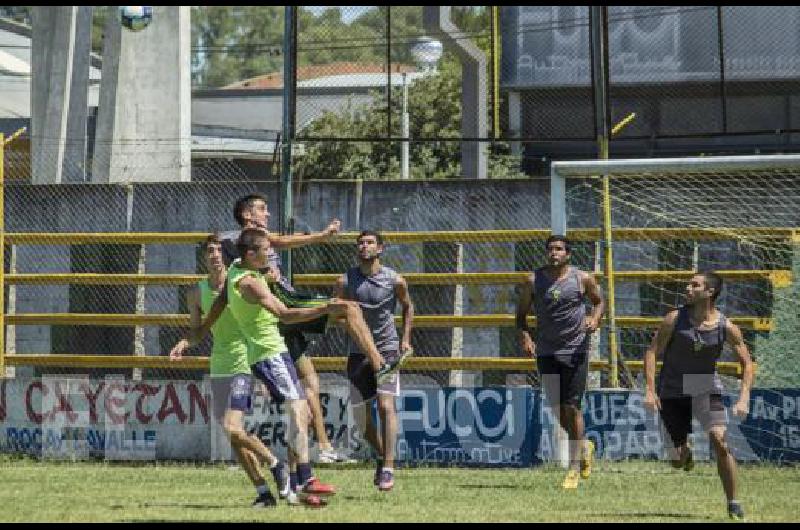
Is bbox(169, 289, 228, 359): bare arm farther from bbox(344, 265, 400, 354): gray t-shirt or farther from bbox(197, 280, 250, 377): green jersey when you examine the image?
bbox(344, 265, 400, 354): gray t-shirt

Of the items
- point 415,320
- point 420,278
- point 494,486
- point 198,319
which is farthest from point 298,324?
point 420,278

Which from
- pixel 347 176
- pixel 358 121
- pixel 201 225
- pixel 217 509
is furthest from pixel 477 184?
pixel 358 121

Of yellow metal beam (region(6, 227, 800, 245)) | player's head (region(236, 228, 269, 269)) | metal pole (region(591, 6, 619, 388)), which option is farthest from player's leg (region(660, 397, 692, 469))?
yellow metal beam (region(6, 227, 800, 245))

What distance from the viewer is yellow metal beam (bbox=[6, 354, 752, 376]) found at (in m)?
16.3

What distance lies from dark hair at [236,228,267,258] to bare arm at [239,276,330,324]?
0.21m

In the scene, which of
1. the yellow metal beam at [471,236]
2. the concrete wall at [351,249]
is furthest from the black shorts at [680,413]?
the concrete wall at [351,249]

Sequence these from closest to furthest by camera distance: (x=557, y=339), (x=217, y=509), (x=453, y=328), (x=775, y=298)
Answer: (x=217, y=509) < (x=557, y=339) < (x=775, y=298) < (x=453, y=328)

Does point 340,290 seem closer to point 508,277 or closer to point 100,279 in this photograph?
point 508,277

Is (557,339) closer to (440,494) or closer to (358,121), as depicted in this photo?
(440,494)

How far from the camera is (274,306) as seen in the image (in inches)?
447

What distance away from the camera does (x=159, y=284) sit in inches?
691

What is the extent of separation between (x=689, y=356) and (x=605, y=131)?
4636mm

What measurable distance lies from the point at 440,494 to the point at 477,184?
5.43 meters

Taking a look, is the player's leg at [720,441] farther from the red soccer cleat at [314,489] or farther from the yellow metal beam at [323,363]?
the yellow metal beam at [323,363]
